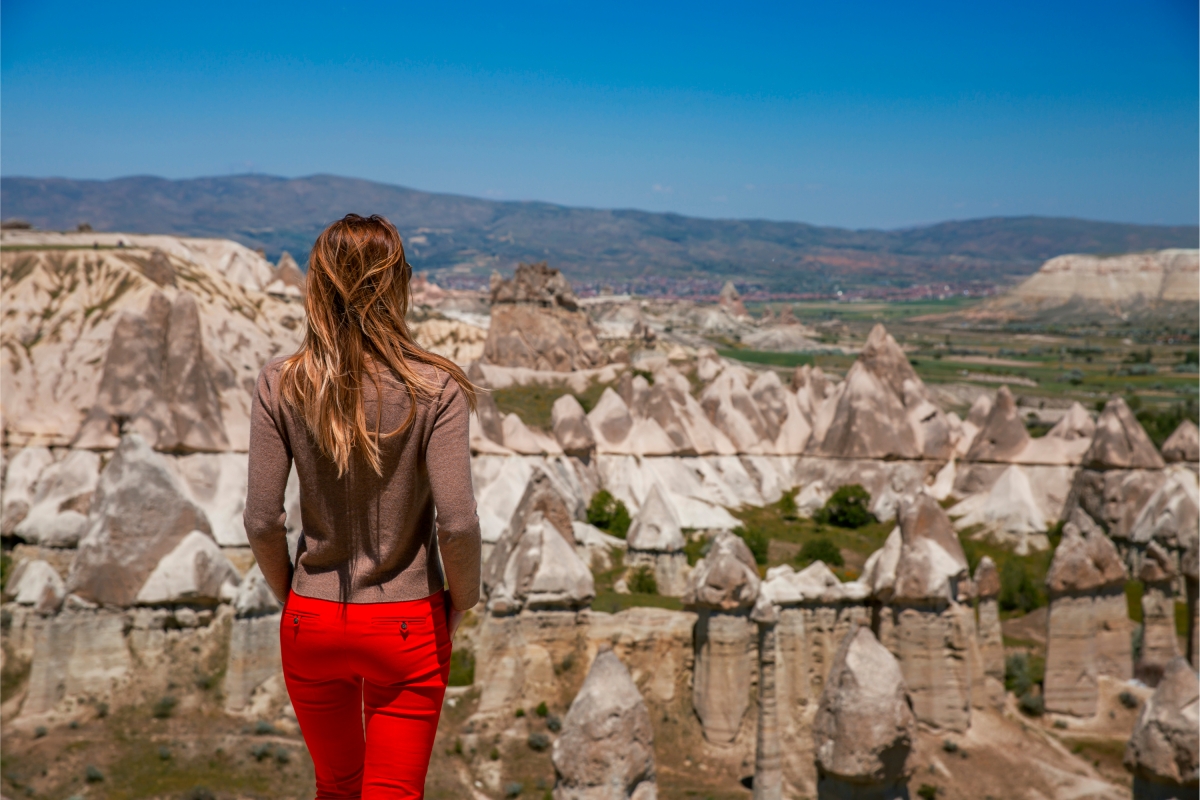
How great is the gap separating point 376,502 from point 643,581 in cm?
1639

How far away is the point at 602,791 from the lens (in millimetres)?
6922

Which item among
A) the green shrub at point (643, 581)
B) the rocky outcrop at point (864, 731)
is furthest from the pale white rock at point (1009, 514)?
the rocky outcrop at point (864, 731)

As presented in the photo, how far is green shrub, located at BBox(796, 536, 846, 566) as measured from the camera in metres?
22.6

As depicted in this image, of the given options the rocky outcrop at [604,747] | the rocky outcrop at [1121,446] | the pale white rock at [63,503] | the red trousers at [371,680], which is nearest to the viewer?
the red trousers at [371,680]

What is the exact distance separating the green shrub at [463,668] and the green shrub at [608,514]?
32.0 feet

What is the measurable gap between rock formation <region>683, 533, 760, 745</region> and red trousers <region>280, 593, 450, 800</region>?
10970 millimetres

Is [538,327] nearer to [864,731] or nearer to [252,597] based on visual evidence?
[252,597]

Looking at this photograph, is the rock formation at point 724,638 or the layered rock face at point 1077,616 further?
the layered rock face at point 1077,616

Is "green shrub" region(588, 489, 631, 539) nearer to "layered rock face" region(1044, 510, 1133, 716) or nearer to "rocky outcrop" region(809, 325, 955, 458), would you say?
"rocky outcrop" region(809, 325, 955, 458)

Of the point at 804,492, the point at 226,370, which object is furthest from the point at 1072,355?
the point at 226,370

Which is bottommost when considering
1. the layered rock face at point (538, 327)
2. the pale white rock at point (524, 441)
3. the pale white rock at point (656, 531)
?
the pale white rock at point (656, 531)

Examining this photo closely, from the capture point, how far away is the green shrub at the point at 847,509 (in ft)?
90.7

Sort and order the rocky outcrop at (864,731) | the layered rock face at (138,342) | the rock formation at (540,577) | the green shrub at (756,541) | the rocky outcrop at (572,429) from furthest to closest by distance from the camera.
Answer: the rocky outcrop at (572,429), the green shrub at (756,541), the layered rock face at (138,342), the rock formation at (540,577), the rocky outcrop at (864,731)

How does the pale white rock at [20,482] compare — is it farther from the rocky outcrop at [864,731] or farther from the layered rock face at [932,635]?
the rocky outcrop at [864,731]
